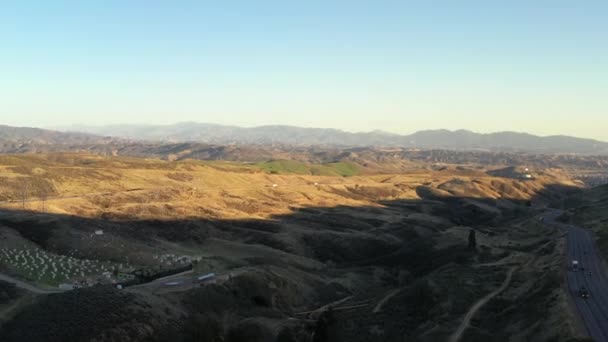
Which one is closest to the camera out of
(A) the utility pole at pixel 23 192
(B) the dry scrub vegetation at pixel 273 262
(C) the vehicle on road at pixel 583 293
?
(B) the dry scrub vegetation at pixel 273 262

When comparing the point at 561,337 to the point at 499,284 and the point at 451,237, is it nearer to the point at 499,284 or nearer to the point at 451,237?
the point at 499,284

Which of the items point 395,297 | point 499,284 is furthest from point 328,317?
point 499,284

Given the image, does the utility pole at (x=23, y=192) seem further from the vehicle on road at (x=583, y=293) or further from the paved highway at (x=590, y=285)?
the paved highway at (x=590, y=285)

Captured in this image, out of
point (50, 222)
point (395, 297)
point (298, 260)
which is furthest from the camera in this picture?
point (298, 260)

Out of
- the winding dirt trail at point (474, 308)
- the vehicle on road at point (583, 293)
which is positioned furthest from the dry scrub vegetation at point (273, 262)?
the vehicle on road at point (583, 293)

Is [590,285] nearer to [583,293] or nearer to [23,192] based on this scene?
[583,293]

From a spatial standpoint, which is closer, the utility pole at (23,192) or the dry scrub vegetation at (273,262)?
the dry scrub vegetation at (273,262)

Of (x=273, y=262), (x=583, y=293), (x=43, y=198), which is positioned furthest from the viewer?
(x=43, y=198)

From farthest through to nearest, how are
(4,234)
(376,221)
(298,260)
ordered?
(376,221)
(298,260)
(4,234)

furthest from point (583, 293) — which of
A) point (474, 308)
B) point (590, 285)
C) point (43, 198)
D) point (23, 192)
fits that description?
point (23, 192)
